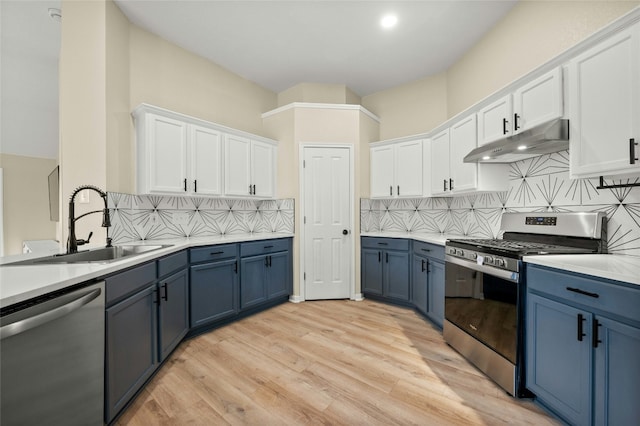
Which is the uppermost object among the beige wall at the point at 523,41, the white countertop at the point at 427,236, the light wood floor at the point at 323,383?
the beige wall at the point at 523,41

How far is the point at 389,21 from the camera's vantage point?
9.25ft

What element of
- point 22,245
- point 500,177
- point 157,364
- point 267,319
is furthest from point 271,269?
point 22,245

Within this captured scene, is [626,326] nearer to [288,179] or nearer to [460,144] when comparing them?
[460,144]

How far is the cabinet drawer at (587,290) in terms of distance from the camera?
1.18m

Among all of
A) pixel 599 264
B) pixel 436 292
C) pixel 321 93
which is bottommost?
pixel 436 292

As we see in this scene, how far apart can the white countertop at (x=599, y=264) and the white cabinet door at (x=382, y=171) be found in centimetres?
226

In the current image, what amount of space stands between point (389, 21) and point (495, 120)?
1514mm

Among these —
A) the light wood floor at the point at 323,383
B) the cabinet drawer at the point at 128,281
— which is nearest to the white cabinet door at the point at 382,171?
the light wood floor at the point at 323,383

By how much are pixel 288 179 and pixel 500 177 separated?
99.3 inches

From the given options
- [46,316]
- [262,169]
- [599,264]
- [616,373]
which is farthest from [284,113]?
[616,373]

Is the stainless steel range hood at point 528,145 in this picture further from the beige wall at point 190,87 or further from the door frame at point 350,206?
the beige wall at point 190,87

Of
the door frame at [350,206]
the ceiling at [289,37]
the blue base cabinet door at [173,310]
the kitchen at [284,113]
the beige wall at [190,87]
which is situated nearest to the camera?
the blue base cabinet door at [173,310]

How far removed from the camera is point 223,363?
7.00 feet

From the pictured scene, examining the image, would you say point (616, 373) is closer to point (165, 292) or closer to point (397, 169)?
point (165, 292)
